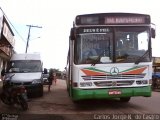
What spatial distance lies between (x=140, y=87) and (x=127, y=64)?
970mm

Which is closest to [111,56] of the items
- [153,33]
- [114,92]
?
[114,92]

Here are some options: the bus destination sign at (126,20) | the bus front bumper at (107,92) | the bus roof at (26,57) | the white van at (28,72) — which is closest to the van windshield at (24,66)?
the white van at (28,72)

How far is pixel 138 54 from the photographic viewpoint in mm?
14336

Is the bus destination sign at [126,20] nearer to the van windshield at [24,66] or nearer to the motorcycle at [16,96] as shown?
the motorcycle at [16,96]

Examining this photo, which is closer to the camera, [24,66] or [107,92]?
[107,92]

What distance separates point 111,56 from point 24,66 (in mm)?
9060

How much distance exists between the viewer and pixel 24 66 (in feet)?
72.9

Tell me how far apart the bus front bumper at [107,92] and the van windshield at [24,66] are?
804 cm

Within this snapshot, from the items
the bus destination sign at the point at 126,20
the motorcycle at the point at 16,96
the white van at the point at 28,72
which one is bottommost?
the motorcycle at the point at 16,96

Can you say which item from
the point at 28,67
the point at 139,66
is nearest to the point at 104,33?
the point at 139,66

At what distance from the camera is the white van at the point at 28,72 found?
2009cm

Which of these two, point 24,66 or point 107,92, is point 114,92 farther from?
point 24,66

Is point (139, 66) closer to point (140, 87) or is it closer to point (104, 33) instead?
point (140, 87)

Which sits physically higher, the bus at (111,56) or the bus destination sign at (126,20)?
the bus destination sign at (126,20)
